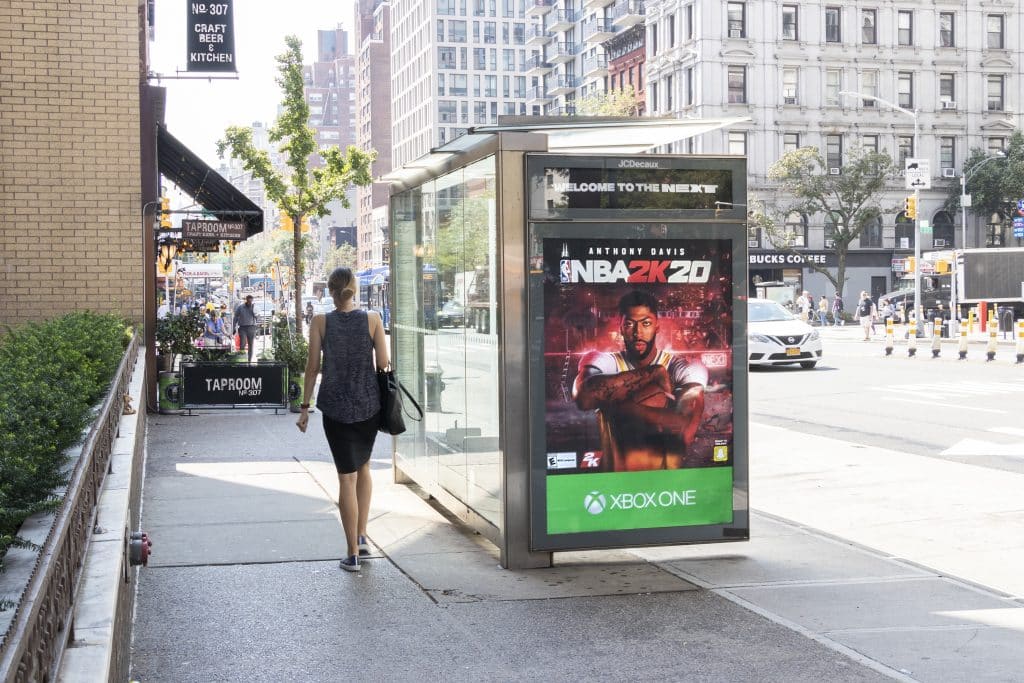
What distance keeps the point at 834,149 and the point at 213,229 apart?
189 ft

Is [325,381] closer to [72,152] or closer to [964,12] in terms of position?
[72,152]

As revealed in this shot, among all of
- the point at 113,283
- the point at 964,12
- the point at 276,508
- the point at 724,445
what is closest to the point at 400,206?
the point at 276,508

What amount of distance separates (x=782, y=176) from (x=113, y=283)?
54853 millimetres

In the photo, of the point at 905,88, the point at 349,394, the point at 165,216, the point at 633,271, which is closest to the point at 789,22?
the point at 905,88

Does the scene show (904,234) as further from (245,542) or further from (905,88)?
(245,542)

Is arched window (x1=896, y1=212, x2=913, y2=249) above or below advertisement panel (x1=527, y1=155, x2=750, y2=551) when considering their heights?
above

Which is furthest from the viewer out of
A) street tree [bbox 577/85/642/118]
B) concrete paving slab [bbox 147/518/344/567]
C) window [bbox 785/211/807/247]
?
street tree [bbox 577/85/642/118]

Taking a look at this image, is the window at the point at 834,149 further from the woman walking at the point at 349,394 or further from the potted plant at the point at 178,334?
the woman walking at the point at 349,394

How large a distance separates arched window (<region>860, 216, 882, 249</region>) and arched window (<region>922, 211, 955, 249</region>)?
3788mm

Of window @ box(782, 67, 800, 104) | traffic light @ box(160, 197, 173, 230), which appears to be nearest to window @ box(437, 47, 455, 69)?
window @ box(782, 67, 800, 104)

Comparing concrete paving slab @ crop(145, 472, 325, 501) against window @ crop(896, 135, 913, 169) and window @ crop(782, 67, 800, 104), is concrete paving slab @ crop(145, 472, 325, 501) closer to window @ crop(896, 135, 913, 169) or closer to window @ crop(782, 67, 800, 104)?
window @ crop(782, 67, 800, 104)

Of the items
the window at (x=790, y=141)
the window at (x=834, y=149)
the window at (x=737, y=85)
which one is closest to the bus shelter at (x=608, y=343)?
the window at (x=737, y=85)

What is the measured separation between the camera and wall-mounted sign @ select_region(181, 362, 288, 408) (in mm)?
16922

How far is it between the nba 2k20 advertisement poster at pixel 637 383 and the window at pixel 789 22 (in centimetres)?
6467
